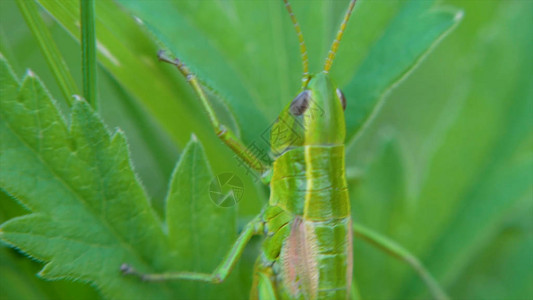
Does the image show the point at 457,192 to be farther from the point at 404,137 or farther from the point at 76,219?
the point at 76,219

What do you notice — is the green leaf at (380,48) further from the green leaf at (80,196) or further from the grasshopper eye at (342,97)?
the green leaf at (80,196)

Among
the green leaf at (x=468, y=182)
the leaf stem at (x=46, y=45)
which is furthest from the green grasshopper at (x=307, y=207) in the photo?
the green leaf at (x=468, y=182)

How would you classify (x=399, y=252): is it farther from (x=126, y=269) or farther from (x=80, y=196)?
(x=80, y=196)

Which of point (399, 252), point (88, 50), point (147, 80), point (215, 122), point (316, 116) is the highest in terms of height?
point (88, 50)

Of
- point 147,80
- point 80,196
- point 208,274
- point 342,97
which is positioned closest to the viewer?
point 80,196

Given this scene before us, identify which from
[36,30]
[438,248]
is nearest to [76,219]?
[36,30]

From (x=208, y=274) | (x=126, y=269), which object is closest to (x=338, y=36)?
(x=208, y=274)
